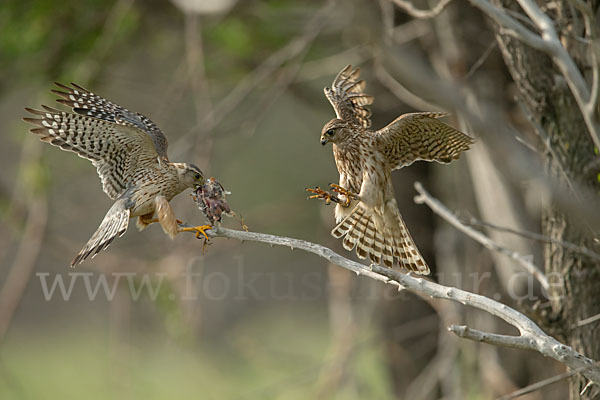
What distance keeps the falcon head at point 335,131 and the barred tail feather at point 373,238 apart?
0.36m

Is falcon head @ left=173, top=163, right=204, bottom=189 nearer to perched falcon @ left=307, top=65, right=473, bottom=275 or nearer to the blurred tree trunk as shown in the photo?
perched falcon @ left=307, top=65, right=473, bottom=275

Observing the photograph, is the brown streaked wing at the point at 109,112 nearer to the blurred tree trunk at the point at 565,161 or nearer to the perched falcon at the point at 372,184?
the perched falcon at the point at 372,184

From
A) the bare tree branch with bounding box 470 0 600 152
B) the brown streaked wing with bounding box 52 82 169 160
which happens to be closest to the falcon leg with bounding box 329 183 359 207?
the brown streaked wing with bounding box 52 82 169 160

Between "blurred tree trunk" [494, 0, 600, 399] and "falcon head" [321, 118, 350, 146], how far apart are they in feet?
2.92

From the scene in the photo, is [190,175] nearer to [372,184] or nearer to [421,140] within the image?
[372,184]

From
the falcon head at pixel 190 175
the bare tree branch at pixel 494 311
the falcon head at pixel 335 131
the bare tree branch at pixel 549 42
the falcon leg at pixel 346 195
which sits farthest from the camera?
the falcon head at pixel 335 131

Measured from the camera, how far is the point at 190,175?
3129 millimetres

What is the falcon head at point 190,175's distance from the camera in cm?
308

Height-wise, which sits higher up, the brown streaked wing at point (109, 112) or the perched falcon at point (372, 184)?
the brown streaked wing at point (109, 112)

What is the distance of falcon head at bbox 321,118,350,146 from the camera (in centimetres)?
358

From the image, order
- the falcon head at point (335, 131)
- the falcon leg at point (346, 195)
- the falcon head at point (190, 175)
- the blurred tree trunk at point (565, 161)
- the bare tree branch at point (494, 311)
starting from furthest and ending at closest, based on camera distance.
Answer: the falcon head at point (335, 131), the falcon leg at point (346, 195), the falcon head at point (190, 175), the blurred tree trunk at point (565, 161), the bare tree branch at point (494, 311)

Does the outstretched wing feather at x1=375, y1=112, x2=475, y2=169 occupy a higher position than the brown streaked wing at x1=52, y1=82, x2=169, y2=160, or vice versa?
the brown streaked wing at x1=52, y1=82, x2=169, y2=160

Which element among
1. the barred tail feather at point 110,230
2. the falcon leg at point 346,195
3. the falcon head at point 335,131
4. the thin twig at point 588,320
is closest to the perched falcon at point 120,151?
the barred tail feather at point 110,230

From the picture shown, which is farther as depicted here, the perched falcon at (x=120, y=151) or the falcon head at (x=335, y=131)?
the falcon head at (x=335, y=131)
